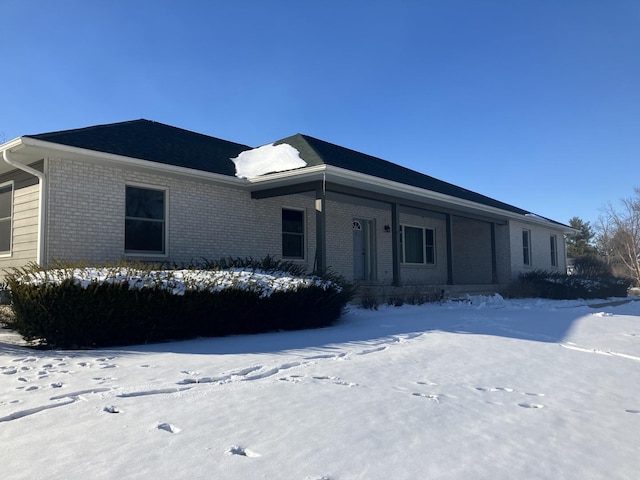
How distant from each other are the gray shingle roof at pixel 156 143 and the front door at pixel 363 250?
194 inches

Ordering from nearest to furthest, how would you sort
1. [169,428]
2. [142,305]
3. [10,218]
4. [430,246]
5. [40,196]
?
1. [169,428]
2. [142,305]
3. [40,196]
4. [10,218]
5. [430,246]

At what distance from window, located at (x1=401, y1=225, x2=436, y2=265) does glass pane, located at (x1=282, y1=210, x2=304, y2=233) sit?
216 inches

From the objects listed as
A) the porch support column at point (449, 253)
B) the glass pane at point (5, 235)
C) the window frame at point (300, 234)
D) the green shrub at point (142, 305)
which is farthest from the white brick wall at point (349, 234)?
the glass pane at point (5, 235)

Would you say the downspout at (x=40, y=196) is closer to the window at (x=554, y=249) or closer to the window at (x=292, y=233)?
the window at (x=292, y=233)

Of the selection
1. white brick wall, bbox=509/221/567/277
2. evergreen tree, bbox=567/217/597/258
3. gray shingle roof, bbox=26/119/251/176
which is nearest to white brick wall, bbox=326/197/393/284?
gray shingle roof, bbox=26/119/251/176

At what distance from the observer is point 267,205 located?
14.4m

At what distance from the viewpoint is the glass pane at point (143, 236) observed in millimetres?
11523

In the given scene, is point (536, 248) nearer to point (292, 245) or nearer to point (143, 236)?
point (292, 245)

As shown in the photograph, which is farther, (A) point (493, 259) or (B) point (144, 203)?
(A) point (493, 259)

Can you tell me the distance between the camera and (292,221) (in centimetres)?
1551

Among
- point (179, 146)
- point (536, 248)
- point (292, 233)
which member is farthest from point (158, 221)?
point (536, 248)

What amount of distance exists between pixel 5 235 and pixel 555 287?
58.4 ft

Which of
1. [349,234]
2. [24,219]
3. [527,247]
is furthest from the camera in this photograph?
[527,247]

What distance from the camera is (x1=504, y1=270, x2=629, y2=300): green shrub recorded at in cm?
1912
